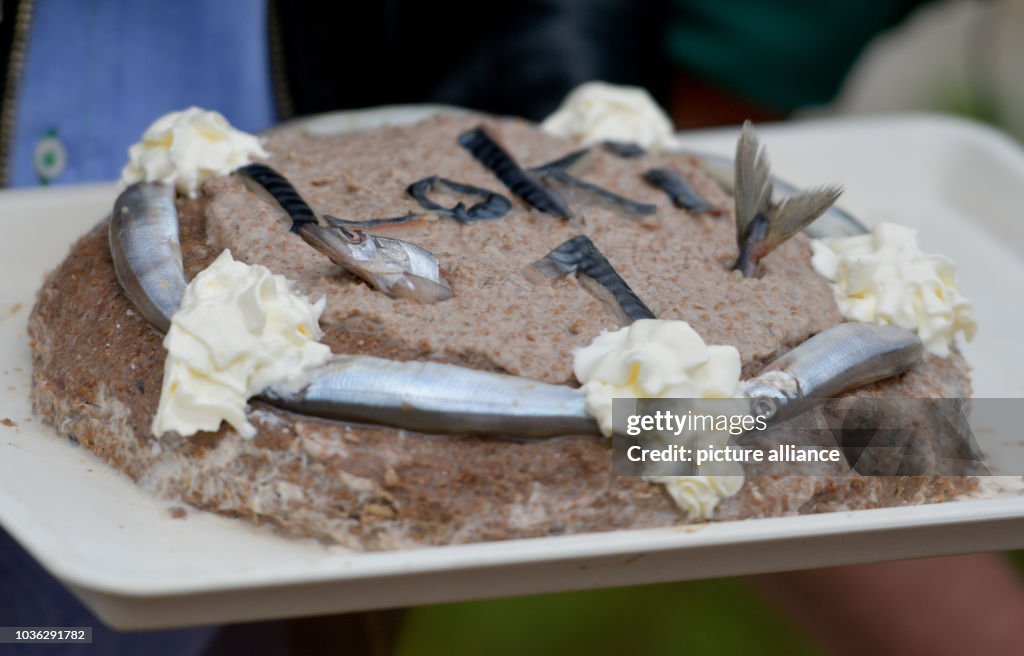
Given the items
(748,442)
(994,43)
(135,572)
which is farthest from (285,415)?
(994,43)

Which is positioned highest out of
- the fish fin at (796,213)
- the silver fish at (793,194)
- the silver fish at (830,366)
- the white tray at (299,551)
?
the fish fin at (796,213)

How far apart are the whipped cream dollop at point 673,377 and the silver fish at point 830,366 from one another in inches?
2.2

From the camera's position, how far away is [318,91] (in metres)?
2.50

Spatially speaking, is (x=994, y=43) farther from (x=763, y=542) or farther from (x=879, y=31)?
(x=763, y=542)

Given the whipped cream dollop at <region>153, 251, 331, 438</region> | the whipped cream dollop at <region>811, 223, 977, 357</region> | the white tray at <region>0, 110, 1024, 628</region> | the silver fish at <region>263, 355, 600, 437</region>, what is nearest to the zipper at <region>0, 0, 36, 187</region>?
the white tray at <region>0, 110, 1024, 628</region>

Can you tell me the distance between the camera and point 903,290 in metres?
1.58

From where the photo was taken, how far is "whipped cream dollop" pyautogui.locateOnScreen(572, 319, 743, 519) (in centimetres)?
130

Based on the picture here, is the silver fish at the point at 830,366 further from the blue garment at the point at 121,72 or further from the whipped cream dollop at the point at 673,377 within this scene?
the blue garment at the point at 121,72

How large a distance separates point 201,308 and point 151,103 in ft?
3.84

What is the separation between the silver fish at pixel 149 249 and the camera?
1.43 meters

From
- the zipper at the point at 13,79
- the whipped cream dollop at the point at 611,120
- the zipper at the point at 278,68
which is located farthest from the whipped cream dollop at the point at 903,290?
the zipper at the point at 13,79

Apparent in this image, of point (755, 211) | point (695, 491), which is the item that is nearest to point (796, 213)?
point (755, 211)

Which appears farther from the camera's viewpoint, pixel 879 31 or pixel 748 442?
pixel 879 31

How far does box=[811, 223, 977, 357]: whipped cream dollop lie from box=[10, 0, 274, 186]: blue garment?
4.47 feet
